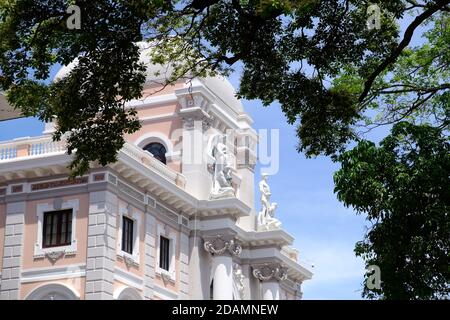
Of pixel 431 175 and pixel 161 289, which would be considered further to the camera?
pixel 161 289

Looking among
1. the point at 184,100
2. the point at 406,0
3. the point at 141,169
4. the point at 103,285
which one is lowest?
the point at 103,285

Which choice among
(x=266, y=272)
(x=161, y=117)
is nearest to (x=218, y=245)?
(x=266, y=272)

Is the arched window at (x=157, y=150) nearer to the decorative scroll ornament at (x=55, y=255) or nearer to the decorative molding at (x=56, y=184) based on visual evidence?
the decorative molding at (x=56, y=184)

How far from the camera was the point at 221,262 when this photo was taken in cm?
3753

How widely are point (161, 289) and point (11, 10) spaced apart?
21.0 metres

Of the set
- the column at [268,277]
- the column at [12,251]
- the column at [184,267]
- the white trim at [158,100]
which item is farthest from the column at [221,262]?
the column at [12,251]

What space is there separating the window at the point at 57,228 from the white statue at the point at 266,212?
13.0 metres

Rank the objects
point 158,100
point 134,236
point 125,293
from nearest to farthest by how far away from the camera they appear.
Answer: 1. point 125,293
2. point 134,236
3. point 158,100

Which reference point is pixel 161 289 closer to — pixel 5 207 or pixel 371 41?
pixel 5 207

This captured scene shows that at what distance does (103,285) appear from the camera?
29922mm

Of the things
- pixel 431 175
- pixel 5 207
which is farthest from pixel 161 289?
pixel 431 175

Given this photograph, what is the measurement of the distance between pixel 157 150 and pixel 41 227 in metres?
10.4

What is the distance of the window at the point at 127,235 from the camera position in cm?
3228

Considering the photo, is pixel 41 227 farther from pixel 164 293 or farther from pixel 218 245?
pixel 218 245
